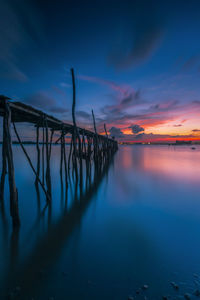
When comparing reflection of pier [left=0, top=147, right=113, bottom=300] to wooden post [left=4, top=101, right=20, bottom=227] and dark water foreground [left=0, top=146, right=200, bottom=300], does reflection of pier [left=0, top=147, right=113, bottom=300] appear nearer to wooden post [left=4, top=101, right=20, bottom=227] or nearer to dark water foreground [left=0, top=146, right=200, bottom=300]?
dark water foreground [left=0, top=146, right=200, bottom=300]

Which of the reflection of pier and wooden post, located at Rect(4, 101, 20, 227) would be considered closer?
the reflection of pier

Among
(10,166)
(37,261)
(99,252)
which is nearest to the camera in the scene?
(37,261)

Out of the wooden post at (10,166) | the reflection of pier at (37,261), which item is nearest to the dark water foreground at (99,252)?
the reflection of pier at (37,261)

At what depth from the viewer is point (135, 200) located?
21.1ft

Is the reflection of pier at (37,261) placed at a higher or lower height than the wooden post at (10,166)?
lower

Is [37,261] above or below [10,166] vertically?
below

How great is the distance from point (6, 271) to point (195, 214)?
5.94m

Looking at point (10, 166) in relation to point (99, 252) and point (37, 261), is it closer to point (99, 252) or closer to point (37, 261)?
point (37, 261)

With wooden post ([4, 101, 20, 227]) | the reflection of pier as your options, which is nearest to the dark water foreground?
the reflection of pier

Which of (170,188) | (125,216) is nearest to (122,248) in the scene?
(125,216)

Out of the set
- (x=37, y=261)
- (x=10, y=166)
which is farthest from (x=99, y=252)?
(x=10, y=166)

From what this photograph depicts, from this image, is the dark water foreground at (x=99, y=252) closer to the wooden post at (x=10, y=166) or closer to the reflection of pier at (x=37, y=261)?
the reflection of pier at (x=37, y=261)

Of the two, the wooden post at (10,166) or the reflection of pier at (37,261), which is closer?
the reflection of pier at (37,261)

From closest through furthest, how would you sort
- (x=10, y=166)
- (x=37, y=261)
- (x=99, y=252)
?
1. (x=37, y=261)
2. (x=99, y=252)
3. (x=10, y=166)
